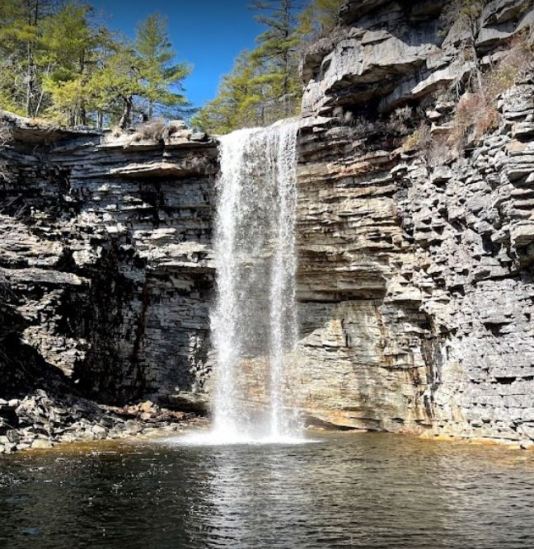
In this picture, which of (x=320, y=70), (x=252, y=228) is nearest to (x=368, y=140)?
(x=320, y=70)

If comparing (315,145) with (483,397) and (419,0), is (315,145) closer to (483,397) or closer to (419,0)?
(419,0)

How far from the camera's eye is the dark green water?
25.5ft

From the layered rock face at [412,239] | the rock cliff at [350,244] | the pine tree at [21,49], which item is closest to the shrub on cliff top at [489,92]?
the rock cliff at [350,244]

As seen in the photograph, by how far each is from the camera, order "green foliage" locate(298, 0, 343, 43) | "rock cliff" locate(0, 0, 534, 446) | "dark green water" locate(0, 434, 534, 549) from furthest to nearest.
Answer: "green foliage" locate(298, 0, 343, 43)
"rock cliff" locate(0, 0, 534, 446)
"dark green water" locate(0, 434, 534, 549)

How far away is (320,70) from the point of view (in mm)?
22000

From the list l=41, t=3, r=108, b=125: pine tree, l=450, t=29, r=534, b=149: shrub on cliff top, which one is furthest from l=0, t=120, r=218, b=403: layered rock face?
l=450, t=29, r=534, b=149: shrub on cliff top

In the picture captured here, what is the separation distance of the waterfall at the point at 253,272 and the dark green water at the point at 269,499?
7.85 metres

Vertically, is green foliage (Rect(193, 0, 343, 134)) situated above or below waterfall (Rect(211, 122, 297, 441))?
above

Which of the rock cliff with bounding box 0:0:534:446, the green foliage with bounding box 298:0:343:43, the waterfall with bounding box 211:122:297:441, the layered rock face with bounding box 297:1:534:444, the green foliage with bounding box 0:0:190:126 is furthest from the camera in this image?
the green foliage with bounding box 0:0:190:126

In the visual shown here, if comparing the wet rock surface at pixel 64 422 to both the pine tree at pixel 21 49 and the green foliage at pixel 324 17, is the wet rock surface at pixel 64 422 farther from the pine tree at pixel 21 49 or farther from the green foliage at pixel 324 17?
the pine tree at pixel 21 49

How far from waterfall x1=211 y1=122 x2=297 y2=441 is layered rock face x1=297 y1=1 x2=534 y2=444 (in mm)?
797

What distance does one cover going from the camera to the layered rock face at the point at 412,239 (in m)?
15.5

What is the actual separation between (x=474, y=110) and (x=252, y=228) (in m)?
9.31

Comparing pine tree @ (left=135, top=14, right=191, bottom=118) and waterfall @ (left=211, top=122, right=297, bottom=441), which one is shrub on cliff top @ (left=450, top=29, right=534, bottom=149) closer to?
waterfall @ (left=211, top=122, right=297, bottom=441)
